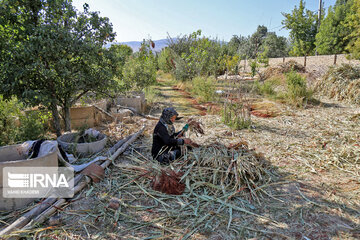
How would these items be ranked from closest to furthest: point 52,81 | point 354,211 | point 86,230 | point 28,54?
point 86,230 → point 354,211 → point 28,54 → point 52,81

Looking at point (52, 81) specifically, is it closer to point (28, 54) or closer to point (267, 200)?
point (28, 54)

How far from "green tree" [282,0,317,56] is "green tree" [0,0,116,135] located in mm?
23126

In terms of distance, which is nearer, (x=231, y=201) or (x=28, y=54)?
(x=231, y=201)

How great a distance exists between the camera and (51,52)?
3.40 metres

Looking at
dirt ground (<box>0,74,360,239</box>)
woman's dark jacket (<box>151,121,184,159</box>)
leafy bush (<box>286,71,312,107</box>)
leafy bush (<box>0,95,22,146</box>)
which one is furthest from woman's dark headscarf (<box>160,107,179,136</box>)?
leafy bush (<box>286,71,312,107</box>)

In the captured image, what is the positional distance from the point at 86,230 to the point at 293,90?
297 inches

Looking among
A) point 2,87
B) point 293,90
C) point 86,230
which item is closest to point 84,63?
point 2,87

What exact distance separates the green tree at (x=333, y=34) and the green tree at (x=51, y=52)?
2375cm

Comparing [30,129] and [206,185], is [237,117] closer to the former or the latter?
[206,185]

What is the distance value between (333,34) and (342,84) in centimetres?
1736

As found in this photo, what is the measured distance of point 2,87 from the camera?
3.20m

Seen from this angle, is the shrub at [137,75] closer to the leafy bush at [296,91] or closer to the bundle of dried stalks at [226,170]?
the leafy bush at [296,91]

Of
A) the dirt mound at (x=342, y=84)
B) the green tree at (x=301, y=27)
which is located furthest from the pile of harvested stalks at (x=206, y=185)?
the green tree at (x=301, y=27)

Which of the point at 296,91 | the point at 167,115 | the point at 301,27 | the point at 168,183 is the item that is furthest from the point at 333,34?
the point at 168,183
